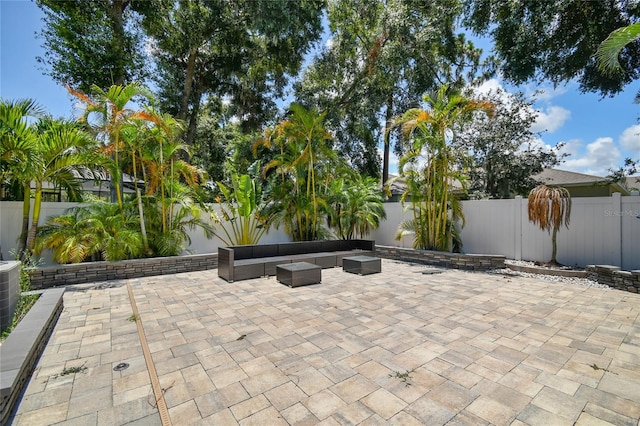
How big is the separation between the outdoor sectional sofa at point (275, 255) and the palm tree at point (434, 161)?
1.97 m

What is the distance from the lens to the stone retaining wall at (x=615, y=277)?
19.5ft

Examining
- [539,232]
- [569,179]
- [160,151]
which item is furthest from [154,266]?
[569,179]

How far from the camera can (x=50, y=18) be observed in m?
10.4

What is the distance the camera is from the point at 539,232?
8.12m

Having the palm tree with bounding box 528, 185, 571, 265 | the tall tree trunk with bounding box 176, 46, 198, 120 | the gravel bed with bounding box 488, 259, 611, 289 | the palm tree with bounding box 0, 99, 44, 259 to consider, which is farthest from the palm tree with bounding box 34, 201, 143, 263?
the palm tree with bounding box 528, 185, 571, 265

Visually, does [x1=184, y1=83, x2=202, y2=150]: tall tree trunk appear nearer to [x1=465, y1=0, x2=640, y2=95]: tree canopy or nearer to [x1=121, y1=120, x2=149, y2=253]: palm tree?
[x1=121, y1=120, x2=149, y2=253]: palm tree

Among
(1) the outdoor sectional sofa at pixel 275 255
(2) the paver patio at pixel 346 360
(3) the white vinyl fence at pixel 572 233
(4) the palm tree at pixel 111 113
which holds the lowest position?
(2) the paver patio at pixel 346 360

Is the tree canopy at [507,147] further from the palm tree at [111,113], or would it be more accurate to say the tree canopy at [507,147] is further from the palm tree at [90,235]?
the palm tree at [90,235]

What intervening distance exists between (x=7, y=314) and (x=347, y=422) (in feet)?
14.4

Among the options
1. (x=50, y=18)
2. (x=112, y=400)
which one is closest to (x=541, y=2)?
(x=112, y=400)

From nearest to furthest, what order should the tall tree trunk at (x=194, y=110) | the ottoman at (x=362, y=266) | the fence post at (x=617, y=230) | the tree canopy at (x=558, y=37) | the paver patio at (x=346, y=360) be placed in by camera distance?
1. the paver patio at (x=346, y=360)
2. the fence post at (x=617, y=230)
3. the ottoman at (x=362, y=266)
4. the tree canopy at (x=558, y=37)
5. the tall tree trunk at (x=194, y=110)

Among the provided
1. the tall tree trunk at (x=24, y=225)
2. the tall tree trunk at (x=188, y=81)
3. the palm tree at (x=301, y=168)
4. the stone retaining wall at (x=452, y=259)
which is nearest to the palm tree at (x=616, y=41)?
the stone retaining wall at (x=452, y=259)

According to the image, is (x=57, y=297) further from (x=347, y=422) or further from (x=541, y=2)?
(x=541, y=2)

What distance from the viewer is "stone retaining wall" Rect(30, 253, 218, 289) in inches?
253
